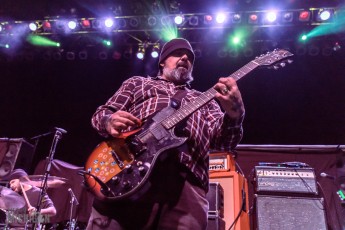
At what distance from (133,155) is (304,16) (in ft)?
20.4

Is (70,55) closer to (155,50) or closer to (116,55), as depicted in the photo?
(116,55)

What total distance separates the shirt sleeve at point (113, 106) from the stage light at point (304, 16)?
5.63 metres

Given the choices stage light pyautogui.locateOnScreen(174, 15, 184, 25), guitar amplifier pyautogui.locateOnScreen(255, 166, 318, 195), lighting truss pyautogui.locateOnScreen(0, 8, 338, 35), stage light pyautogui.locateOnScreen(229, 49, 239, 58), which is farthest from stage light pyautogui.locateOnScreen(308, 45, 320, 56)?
guitar amplifier pyautogui.locateOnScreen(255, 166, 318, 195)

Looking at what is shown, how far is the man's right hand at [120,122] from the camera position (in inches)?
81.7

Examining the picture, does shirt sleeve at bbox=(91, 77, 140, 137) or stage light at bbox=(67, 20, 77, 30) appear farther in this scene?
stage light at bbox=(67, 20, 77, 30)

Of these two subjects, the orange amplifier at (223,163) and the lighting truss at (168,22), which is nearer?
the orange amplifier at (223,163)

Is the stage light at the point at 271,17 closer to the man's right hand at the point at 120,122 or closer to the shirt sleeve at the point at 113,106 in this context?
the shirt sleeve at the point at 113,106

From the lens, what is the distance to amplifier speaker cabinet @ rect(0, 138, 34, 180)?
28.3ft

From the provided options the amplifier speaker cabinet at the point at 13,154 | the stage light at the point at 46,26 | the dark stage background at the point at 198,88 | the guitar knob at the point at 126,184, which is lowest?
the guitar knob at the point at 126,184

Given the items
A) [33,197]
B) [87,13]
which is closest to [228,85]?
[87,13]

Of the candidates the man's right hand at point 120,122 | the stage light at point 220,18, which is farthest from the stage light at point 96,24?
the man's right hand at point 120,122

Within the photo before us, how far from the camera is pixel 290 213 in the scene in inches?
165

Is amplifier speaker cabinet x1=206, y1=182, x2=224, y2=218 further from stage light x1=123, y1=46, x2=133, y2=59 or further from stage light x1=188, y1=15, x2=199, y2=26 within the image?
stage light x1=123, y1=46, x2=133, y2=59

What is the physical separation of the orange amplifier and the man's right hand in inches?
127
